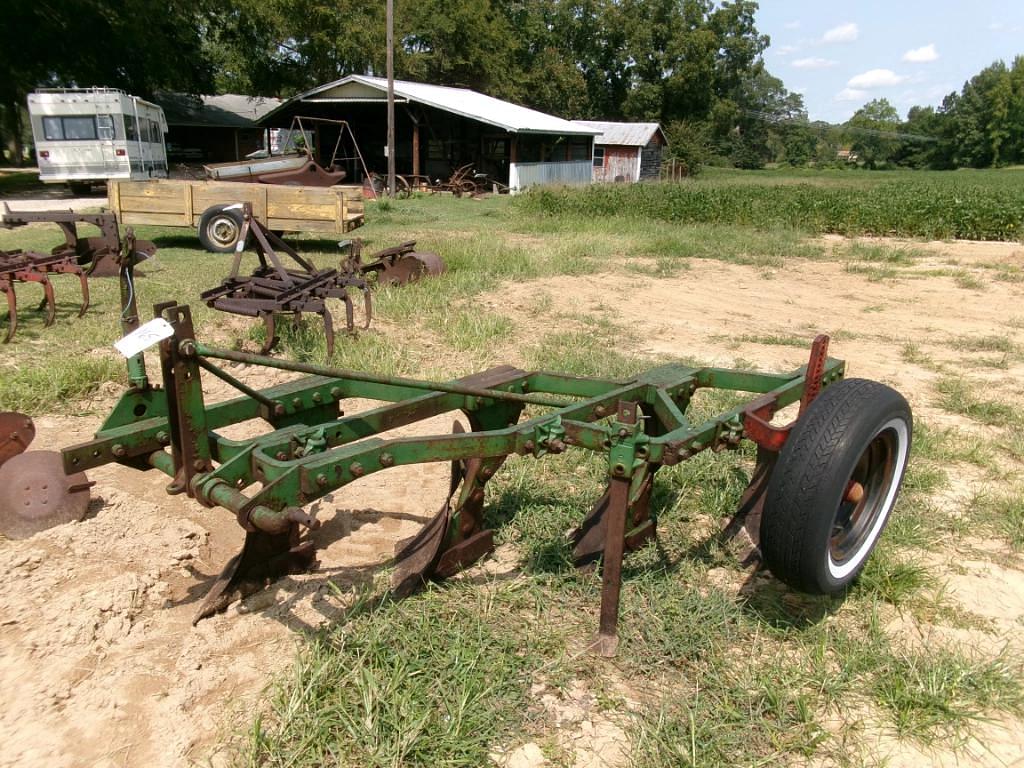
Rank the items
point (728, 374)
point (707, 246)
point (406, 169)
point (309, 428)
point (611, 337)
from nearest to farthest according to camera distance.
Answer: point (309, 428) < point (728, 374) < point (611, 337) < point (707, 246) < point (406, 169)

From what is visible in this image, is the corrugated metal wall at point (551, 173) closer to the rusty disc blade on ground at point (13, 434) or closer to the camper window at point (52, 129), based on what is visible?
the camper window at point (52, 129)

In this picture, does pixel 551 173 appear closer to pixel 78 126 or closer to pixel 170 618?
pixel 78 126

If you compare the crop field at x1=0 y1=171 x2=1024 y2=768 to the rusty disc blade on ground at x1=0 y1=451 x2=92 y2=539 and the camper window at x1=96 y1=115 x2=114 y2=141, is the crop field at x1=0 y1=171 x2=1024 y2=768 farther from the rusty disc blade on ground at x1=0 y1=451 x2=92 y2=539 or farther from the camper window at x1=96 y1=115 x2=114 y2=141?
the camper window at x1=96 y1=115 x2=114 y2=141

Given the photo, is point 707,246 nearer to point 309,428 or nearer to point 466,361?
point 466,361

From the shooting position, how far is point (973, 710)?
2.56 m

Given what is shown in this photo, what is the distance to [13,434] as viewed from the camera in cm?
365

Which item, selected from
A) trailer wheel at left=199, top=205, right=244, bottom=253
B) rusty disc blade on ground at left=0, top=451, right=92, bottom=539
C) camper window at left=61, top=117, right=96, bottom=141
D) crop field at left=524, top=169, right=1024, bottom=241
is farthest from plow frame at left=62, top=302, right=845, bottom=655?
camper window at left=61, top=117, right=96, bottom=141

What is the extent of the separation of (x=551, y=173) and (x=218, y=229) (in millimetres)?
21234

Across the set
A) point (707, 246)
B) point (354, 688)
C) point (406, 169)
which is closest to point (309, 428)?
point (354, 688)

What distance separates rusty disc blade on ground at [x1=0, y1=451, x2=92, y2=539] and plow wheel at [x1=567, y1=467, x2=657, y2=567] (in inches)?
89.8

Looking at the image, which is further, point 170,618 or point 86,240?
point 86,240

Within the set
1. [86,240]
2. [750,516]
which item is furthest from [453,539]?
[86,240]

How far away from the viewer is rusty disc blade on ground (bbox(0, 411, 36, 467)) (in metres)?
3.62

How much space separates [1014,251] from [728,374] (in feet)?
45.6
